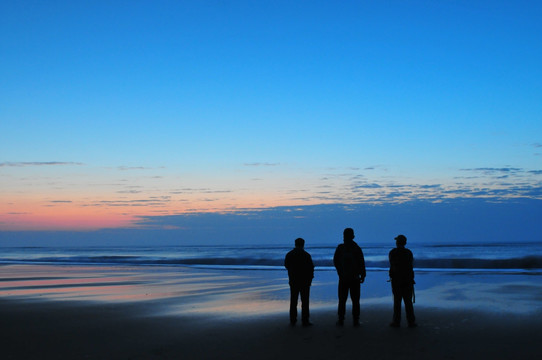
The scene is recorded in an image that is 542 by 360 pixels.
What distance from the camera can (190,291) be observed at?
1728 cm

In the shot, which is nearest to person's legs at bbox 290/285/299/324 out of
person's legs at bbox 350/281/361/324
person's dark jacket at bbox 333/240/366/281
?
person's dark jacket at bbox 333/240/366/281

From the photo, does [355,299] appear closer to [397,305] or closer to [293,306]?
[397,305]

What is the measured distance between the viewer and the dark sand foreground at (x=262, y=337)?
292 inches

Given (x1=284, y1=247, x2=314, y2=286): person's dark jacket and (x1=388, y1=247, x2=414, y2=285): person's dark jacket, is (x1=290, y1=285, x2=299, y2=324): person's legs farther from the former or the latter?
(x1=388, y1=247, x2=414, y2=285): person's dark jacket

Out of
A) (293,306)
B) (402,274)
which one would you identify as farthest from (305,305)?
(402,274)

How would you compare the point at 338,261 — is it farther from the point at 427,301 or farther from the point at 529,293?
the point at 529,293

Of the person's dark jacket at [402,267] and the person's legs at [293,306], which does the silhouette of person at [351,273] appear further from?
the person's legs at [293,306]

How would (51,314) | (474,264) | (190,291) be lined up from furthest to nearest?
(474,264) → (190,291) → (51,314)

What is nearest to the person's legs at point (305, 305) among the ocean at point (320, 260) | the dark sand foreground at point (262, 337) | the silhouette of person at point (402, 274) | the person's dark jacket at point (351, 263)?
the dark sand foreground at point (262, 337)

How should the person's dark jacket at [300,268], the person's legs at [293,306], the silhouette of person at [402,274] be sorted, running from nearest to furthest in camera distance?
1. the silhouette of person at [402,274]
2. the person's legs at [293,306]
3. the person's dark jacket at [300,268]

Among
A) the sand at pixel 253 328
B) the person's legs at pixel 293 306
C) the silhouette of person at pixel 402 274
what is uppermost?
the silhouette of person at pixel 402 274

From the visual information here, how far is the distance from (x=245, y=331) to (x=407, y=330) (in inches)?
120

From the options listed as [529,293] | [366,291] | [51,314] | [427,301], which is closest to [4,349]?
[51,314]

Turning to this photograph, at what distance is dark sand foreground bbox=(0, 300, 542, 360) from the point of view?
741 cm
